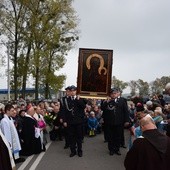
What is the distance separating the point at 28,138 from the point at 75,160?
190 cm

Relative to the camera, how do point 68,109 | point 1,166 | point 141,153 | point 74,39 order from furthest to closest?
point 74,39 → point 68,109 → point 1,166 → point 141,153

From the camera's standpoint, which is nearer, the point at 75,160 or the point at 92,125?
the point at 75,160

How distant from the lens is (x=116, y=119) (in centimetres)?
1298

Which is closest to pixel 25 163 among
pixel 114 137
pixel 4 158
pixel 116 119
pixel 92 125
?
pixel 114 137

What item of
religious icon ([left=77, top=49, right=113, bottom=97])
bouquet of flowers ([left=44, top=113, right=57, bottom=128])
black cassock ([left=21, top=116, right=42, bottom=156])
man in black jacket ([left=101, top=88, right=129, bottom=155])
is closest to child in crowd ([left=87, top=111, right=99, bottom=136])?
bouquet of flowers ([left=44, top=113, right=57, bottom=128])

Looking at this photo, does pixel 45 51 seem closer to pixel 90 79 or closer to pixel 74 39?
pixel 74 39

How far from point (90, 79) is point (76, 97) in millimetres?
878

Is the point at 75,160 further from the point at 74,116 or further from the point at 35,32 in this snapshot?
the point at 35,32

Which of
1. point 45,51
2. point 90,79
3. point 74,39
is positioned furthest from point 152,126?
point 74,39

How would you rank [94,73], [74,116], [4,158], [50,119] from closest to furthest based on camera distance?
[4,158], [94,73], [74,116], [50,119]

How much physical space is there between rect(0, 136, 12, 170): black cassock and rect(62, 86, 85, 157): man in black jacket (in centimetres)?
657

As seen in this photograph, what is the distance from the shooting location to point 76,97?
12703 mm

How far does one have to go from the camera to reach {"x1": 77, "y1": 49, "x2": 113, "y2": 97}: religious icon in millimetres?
12062

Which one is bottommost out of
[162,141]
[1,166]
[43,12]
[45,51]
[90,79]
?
[1,166]
